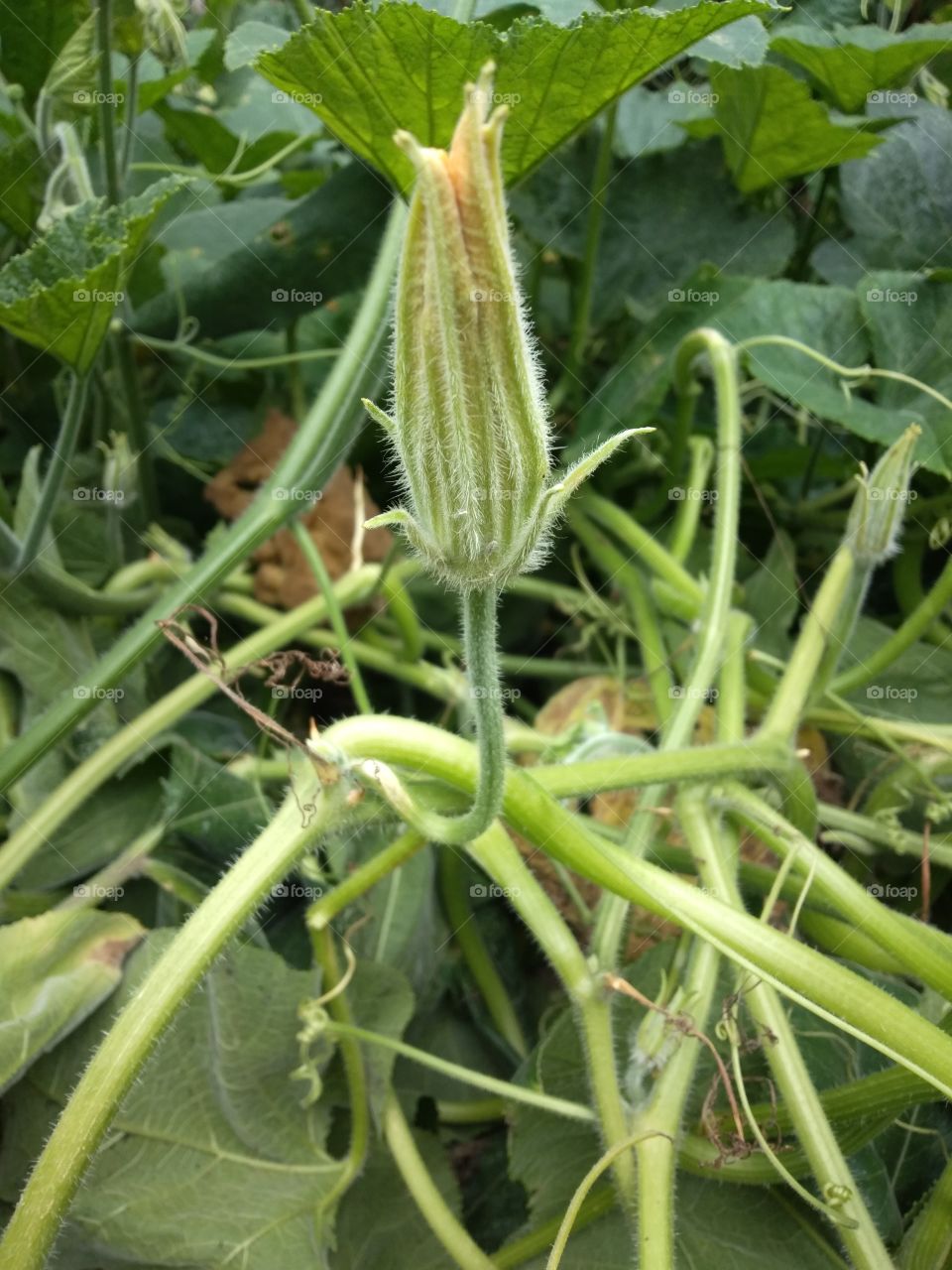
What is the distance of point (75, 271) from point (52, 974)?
→ 0.48m

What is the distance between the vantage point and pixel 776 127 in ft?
3.11

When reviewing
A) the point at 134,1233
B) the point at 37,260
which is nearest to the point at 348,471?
the point at 37,260

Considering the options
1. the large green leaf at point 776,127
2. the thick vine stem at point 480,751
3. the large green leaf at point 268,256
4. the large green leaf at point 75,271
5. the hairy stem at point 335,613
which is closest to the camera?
the thick vine stem at point 480,751

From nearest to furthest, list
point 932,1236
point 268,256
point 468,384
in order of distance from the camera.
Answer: point 468,384
point 932,1236
point 268,256

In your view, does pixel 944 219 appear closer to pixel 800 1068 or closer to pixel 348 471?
pixel 348 471

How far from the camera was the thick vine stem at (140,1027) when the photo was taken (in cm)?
50

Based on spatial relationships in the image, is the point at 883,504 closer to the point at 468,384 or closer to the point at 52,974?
the point at 468,384

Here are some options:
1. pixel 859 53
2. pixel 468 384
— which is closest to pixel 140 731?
pixel 468 384

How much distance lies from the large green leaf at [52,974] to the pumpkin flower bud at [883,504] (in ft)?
1.96

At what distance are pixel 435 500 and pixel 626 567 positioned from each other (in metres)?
0.62

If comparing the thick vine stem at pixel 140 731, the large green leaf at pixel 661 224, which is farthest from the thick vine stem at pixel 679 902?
the large green leaf at pixel 661 224

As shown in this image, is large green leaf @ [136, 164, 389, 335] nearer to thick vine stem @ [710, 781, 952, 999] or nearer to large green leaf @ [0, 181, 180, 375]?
large green leaf @ [0, 181, 180, 375]

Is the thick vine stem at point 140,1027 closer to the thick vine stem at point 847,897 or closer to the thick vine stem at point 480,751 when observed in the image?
the thick vine stem at point 480,751

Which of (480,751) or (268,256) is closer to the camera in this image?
(480,751)
